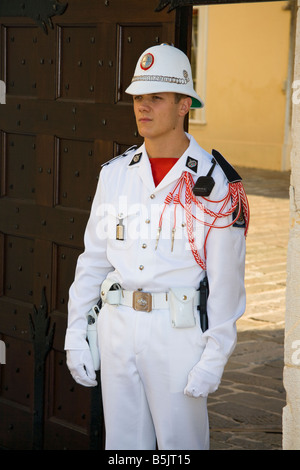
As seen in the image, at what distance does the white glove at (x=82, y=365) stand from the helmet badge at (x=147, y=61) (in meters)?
1.15

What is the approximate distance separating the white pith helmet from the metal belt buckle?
0.76m

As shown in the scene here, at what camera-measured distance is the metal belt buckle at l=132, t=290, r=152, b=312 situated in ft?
11.6

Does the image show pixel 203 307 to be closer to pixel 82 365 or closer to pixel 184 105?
pixel 82 365

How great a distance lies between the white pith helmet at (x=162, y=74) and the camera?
11.5 ft

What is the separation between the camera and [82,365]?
372 cm

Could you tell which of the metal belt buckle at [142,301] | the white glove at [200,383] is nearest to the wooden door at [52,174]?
the metal belt buckle at [142,301]

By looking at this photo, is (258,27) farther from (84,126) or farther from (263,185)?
(84,126)

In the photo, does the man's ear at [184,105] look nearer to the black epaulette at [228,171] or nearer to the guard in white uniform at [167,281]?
the guard in white uniform at [167,281]

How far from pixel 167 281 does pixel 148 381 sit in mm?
390

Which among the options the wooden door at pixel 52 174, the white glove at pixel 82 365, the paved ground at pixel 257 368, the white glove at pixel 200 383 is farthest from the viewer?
the paved ground at pixel 257 368

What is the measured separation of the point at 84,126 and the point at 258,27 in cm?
1631

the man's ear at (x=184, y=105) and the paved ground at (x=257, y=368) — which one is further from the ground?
the man's ear at (x=184, y=105)

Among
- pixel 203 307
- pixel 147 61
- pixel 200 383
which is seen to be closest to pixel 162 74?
pixel 147 61

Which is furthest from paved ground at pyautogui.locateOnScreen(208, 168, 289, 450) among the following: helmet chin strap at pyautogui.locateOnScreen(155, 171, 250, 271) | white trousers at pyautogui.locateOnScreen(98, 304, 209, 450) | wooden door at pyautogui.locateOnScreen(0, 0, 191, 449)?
helmet chin strap at pyautogui.locateOnScreen(155, 171, 250, 271)
